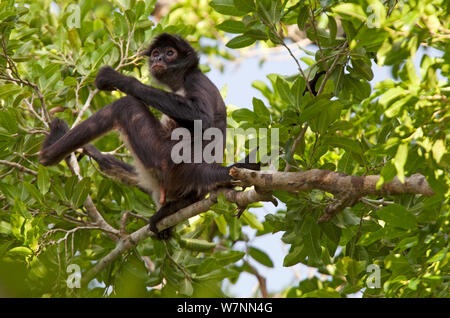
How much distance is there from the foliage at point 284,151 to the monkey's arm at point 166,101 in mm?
492

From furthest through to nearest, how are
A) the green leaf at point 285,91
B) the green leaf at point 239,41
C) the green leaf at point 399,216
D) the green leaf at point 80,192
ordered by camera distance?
the green leaf at point 80,192 → the green leaf at point 239,41 → the green leaf at point 285,91 → the green leaf at point 399,216

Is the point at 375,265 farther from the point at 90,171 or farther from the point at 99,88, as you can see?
the point at 90,171

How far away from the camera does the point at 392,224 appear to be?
10.9ft

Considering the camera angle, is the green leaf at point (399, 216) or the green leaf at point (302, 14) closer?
the green leaf at point (399, 216)

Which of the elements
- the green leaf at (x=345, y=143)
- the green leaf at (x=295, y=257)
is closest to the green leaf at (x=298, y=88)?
the green leaf at (x=345, y=143)

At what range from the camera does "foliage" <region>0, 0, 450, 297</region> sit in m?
2.72

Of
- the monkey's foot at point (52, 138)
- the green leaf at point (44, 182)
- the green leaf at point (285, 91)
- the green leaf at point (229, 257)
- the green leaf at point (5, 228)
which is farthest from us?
the green leaf at point (229, 257)

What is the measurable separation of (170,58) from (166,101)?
3.55 feet

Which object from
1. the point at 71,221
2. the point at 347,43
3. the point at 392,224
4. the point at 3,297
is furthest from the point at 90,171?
the point at 3,297

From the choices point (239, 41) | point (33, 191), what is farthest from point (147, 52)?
point (33, 191)

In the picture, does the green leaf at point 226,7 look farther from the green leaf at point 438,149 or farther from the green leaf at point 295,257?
the green leaf at point 438,149

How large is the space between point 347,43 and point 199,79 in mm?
1814

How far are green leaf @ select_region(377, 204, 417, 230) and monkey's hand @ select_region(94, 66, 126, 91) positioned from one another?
2.84m

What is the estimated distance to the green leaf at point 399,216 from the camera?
323cm
